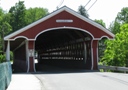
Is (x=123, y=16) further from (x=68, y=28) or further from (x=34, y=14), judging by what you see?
(x=68, y=28)

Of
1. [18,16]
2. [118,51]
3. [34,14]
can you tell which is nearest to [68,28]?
[118,51]

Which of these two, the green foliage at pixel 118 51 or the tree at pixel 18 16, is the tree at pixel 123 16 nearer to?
the tree at pixel 18 16

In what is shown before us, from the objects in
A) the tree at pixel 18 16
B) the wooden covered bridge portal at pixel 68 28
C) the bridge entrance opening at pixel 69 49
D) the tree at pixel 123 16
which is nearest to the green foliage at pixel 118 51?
the bridge entrance opening at pixel 69 49

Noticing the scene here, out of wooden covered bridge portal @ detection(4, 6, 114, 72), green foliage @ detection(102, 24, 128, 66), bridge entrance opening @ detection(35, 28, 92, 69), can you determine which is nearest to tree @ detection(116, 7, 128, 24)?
bridge entrance opening @ detection(35, 28, 92, 69)

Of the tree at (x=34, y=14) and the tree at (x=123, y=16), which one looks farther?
the tree at (x=34, y=14)

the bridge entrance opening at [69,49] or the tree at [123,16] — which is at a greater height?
the tree at [123,16]

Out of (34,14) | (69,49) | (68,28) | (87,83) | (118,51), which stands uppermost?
(34,14)

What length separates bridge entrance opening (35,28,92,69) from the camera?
109ft

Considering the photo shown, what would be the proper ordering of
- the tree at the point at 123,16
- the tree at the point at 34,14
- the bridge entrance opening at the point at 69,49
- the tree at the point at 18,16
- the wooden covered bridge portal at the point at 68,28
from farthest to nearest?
the tree at the point at 34,14, the tree at the point at 18,16, the tree at the point at 123,16, the bridge entrance opening at the point at 69,49, the wooden covered bridge portal at the point at 68,28

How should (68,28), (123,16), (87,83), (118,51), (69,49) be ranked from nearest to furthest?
(87,83) → (68,28) → (69,49) → (118,51) → (123,16)

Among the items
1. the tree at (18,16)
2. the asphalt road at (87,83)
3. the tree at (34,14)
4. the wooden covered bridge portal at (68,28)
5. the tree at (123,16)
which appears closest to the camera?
the asphalt road at (87,83)

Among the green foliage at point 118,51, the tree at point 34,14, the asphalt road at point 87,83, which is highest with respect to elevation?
the tree at point 34,14

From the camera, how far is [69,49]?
139 ft

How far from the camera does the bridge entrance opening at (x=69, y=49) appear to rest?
33.3 m
